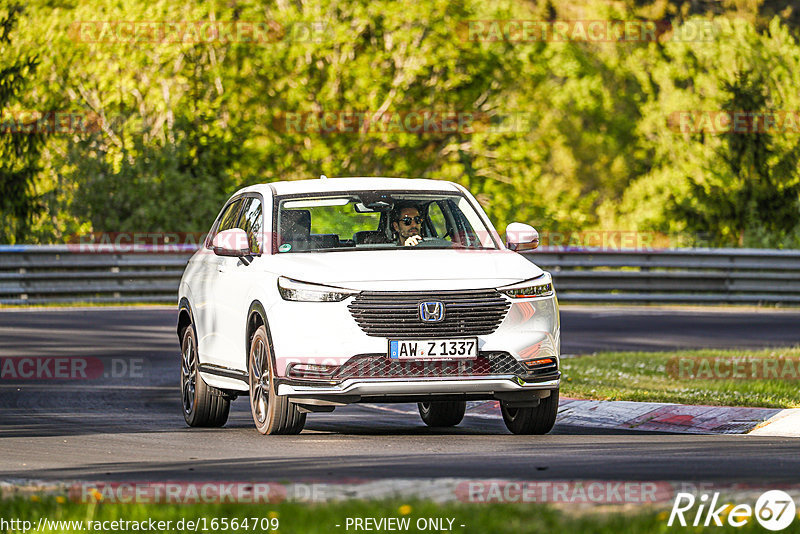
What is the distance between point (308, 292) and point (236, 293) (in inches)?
50.6

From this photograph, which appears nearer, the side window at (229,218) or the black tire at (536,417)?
the black tire at (536,417)

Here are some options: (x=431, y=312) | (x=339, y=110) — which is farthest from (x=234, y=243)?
(x=339, y=110)

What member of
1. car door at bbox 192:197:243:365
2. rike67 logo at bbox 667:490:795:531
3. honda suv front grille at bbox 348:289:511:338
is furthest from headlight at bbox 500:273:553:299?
rike67 logo at bbox 667:490:795:531

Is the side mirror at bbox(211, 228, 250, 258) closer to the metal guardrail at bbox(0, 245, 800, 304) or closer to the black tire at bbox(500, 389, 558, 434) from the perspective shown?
the black tire at bbox(500, 389, 558, 434)

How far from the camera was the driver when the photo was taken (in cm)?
1219

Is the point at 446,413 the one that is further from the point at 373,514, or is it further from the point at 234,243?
the point at 373,514

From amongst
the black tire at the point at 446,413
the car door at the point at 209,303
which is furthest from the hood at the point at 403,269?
the black tire at the point at 446,413

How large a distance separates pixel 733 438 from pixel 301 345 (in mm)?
3174

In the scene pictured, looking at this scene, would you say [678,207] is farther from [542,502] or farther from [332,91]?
[542,502]

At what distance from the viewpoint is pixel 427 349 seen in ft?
35.5

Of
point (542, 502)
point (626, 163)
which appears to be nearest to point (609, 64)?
point (626, 163)

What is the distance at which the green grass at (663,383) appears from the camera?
1415cm

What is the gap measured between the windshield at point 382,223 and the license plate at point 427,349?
1245 mm

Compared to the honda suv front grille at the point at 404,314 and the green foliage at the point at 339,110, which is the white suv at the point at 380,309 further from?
the green foliage at the point at 339,110
